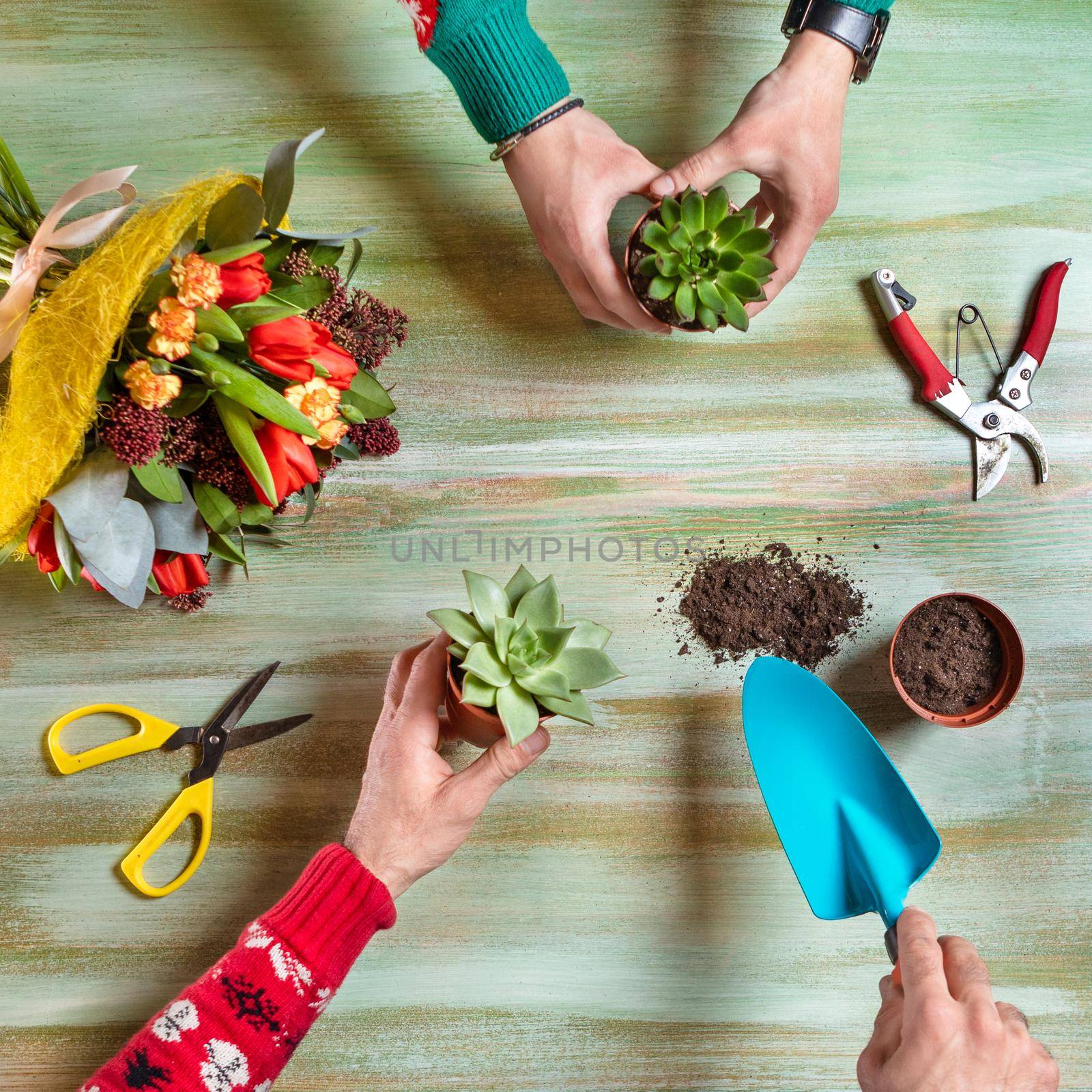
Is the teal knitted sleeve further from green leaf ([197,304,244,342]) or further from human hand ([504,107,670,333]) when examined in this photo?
green leaf ([197,304,244,342])

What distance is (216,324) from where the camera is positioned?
0.75 meters

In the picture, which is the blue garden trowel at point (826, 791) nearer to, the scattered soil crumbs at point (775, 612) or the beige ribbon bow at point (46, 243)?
the scattered soil crumbs at point (775, 612)

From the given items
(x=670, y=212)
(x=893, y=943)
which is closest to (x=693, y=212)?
(x=670, y=212)

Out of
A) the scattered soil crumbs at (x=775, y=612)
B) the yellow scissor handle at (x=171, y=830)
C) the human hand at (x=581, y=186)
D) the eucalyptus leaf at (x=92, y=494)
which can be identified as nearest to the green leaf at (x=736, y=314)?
the human hand at (x=581, y=186)

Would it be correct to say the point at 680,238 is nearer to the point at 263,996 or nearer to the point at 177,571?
the point at 177,571

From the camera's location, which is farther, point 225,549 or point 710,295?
point 225,549

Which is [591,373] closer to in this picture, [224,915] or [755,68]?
[755,68]

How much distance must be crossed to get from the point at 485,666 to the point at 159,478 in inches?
16.0

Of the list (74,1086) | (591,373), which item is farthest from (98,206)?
(74,1086)

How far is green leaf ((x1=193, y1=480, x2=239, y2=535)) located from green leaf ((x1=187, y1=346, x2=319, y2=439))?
0.16 m

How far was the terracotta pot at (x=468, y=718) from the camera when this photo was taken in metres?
0.86

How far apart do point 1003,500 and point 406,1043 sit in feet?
3.64

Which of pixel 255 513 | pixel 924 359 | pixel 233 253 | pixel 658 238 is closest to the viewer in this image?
pixel 233 253

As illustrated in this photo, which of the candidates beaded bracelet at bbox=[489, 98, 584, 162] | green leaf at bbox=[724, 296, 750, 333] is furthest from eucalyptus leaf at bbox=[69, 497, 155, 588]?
green leaf at bbox=[724, 296, 750, 333]
